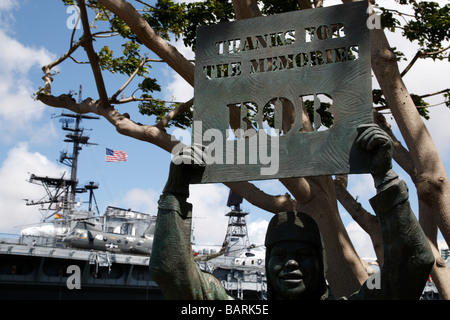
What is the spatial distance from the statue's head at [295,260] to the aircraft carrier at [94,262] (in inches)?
1008

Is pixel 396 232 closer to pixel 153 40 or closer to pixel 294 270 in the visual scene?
pixel 294 270

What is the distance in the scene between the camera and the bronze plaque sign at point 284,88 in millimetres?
3559

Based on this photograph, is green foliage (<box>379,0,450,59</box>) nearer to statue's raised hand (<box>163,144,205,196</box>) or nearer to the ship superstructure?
statue's raised hand (<box>163,144,205,196</box>)

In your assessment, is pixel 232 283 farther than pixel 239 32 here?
Yes

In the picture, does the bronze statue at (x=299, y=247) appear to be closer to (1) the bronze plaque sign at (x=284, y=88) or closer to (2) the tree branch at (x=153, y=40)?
(1) the bronze plaque sign at (x=284, y=88)

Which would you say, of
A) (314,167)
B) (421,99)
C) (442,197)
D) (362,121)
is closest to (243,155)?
(314,167)

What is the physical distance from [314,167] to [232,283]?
3823 cm

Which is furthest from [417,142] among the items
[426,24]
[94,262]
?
[94,262]

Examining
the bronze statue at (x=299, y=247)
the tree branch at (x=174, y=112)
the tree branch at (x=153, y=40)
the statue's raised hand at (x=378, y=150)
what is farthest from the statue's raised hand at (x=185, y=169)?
the tree branch at (x=174, y=112)

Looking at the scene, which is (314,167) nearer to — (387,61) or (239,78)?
(239,78)

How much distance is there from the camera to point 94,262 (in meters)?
34.5

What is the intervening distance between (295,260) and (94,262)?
32804 mm

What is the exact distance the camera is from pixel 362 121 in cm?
352

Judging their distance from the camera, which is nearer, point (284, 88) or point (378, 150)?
point (378, 150)
